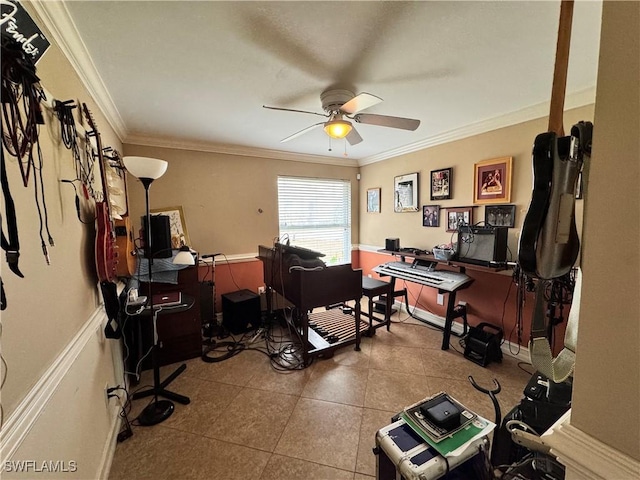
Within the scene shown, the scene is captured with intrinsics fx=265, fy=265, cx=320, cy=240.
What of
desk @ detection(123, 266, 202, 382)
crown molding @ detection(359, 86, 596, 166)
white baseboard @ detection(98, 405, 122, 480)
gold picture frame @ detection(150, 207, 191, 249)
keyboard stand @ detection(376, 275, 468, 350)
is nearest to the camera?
white baseboard @ detection(98, 405, 122, 480)

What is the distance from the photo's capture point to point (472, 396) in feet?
6.62

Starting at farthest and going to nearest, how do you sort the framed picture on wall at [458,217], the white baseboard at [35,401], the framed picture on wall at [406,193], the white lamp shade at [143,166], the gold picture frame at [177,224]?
the framed picture on wall at [406,193], the gold picture frame at [177,224], the framed picture on wall at [458,217], the white lamp shade at [143,166], the white baseboard at [35,401]

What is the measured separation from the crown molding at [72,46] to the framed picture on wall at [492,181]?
3.15 metres

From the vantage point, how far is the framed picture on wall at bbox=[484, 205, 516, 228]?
2500 mm

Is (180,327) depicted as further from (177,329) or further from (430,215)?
(430,215)

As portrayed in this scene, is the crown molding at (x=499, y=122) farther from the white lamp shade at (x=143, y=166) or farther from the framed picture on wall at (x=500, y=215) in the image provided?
the white lamp shade at (x=143, y=166)

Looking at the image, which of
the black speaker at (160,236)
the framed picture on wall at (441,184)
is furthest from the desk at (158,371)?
the framed picture on wall at (441,184)

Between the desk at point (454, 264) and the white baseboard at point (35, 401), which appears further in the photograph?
the desk at point (454, 264)

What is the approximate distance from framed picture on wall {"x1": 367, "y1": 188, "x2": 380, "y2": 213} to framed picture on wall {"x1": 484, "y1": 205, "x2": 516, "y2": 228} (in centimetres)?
154

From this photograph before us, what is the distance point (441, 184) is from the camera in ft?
10.1

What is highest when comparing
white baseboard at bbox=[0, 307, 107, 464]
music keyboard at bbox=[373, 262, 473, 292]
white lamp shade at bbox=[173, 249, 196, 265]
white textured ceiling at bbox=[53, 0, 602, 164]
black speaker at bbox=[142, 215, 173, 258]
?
white textured ceiling at bbox=[53, 0, 602, 164]

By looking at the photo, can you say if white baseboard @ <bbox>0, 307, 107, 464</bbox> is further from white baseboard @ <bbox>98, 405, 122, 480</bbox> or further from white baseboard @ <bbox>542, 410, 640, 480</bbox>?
white baseboard @ <bbox>542, 410, 640, 480</bbox>

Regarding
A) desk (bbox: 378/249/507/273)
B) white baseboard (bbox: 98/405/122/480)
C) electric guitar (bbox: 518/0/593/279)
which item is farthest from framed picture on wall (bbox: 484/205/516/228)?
white baseboard (bbox: 98/405/122/480)

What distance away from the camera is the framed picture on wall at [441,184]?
9.82ft
